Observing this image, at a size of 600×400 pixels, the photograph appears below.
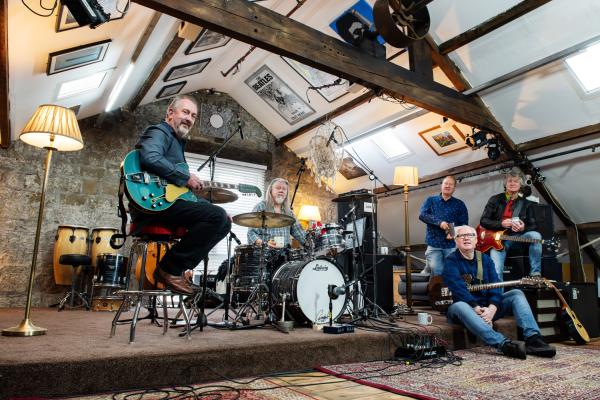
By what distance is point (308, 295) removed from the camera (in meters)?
3.10

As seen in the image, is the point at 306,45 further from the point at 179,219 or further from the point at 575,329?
the point at 575,329

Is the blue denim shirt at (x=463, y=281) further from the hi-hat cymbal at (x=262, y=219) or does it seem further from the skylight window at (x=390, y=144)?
the skylight window at (x=390, y=144)

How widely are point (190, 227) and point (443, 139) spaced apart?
203 inches

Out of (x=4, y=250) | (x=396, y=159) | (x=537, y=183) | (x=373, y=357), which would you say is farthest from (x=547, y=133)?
(x=4, y=250)

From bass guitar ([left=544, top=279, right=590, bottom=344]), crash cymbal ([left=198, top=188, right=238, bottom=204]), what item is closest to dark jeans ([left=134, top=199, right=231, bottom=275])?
crash cymbal ([left=198, top=188, right=238, bottom=204])

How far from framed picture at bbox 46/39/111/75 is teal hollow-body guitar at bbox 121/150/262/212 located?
2388mm

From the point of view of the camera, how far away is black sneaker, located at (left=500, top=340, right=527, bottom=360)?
9.67 feet

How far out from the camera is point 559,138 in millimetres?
5312

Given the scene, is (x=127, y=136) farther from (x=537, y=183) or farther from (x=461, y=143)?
(x=537, y=183)

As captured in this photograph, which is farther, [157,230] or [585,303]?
[585,303]

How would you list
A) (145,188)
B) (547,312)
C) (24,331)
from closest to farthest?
1. (145,188)
2. (24,331)
3. (547,312)

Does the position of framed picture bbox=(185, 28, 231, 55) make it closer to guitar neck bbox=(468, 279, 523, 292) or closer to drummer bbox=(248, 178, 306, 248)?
drummer bbox=(248, 178, 306, 248)

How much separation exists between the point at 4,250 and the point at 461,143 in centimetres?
672

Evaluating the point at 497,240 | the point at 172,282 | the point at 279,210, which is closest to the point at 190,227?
the point at 172,282
